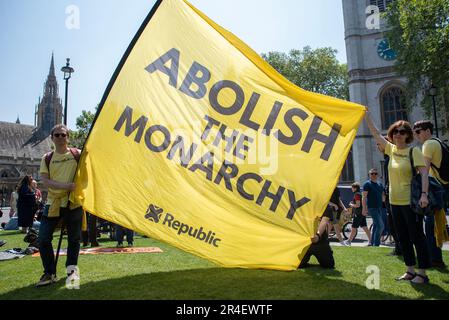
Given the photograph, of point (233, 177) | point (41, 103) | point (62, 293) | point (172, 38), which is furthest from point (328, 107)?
point (41, 103)

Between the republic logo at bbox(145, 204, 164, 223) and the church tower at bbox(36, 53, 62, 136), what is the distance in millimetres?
115368

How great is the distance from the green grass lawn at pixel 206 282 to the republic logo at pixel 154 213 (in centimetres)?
93

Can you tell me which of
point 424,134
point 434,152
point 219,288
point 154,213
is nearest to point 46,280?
point 154,213

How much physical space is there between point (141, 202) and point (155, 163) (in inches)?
21.6

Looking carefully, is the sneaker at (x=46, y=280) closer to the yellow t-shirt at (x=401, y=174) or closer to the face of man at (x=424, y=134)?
the yellow t-shirt at (x=401, y=174)

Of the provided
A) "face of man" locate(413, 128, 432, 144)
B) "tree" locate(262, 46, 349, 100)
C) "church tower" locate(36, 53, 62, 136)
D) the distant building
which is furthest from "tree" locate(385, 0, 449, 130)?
"church tower" locate(36, 53, 62, 136)

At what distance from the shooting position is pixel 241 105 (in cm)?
484

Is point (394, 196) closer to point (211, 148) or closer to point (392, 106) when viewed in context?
point (211, 148)

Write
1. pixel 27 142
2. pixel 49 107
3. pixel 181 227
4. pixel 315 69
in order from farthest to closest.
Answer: pixel 49 107, pixel 27 142, pixel 315 69, pixel 181 227

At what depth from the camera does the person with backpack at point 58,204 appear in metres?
5.07

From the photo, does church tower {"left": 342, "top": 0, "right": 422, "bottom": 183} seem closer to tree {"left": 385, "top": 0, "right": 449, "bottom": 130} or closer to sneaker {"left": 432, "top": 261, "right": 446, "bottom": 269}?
tree {"left": 385, "top": 0, "right": 449, "bottom": 130}

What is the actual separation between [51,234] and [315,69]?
5254 cm

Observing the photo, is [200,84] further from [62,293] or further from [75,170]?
[62,293]

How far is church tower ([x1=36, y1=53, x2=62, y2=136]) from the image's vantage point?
362 feet
